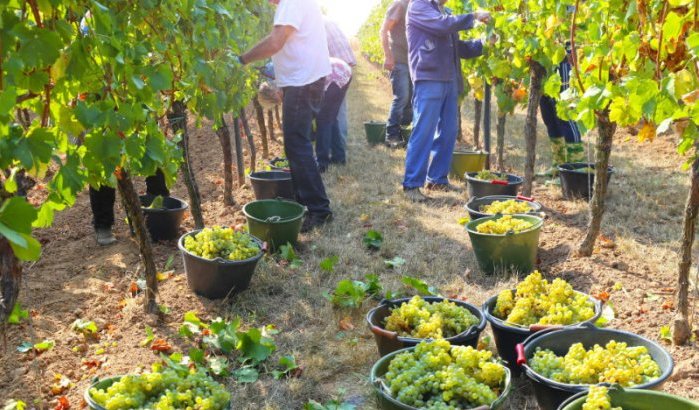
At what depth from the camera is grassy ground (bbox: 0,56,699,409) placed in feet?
9.33

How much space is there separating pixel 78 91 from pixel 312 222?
2480 millimetres

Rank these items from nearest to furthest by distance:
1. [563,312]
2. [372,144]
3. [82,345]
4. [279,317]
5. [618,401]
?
[618,401] < [563,312] < [82,345] < [279,317] < [372,144]

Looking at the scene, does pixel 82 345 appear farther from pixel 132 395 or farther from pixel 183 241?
pixel 132 395

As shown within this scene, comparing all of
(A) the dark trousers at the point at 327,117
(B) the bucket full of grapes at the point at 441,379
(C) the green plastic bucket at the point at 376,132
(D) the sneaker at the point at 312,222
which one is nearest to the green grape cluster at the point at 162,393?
(B) the bucket full of grapes at the point at 441,379

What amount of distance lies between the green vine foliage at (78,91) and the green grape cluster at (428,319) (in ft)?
3.99

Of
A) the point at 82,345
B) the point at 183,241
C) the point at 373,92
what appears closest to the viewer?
the point at 82,345

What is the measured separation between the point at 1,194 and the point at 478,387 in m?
1.68

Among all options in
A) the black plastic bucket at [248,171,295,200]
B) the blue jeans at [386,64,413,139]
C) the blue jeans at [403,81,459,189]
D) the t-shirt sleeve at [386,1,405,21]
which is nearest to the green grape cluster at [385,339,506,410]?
the black plastic bucket at [248,171,295,200]

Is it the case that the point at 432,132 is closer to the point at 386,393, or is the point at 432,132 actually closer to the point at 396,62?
the point at 396,62

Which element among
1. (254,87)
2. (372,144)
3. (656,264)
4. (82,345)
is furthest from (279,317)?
(372,144)

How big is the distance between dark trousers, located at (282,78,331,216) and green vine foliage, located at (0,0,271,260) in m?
0.72

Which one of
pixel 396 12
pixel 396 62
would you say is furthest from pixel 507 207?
pixel 396 62

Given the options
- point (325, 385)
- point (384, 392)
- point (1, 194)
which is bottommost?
point (325, 385)

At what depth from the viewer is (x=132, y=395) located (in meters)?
2.20
